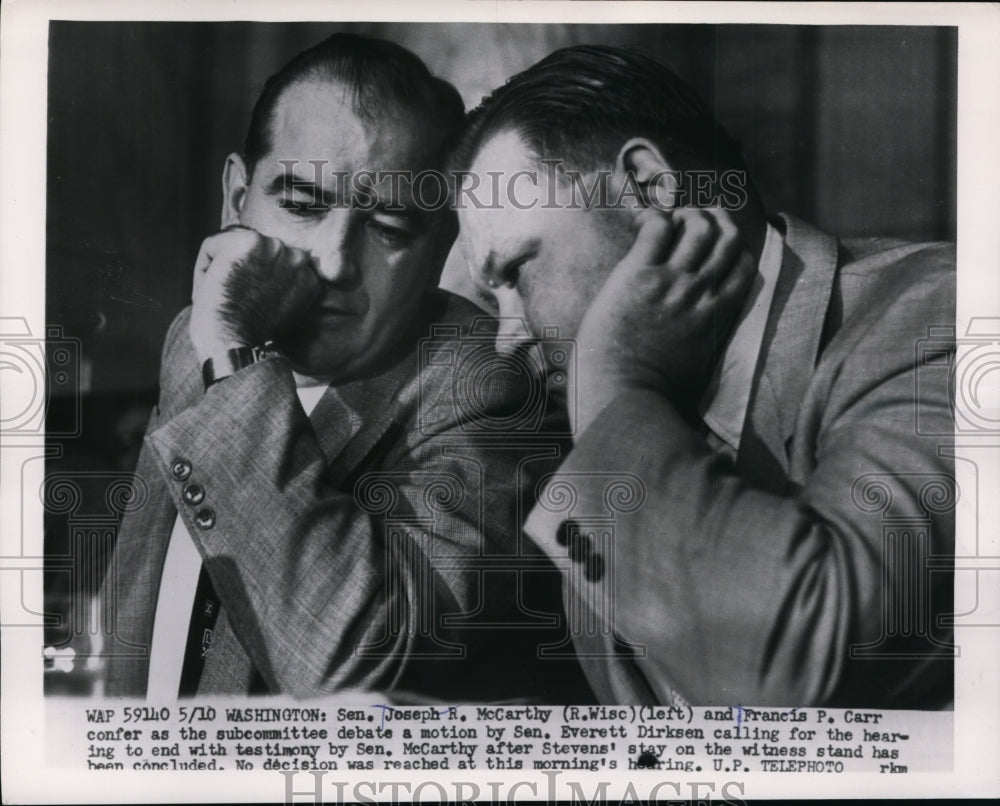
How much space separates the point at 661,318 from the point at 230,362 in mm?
1475

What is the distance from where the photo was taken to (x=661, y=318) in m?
3.59

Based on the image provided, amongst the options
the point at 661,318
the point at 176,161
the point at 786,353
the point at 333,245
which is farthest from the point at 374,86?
the point at 786,353

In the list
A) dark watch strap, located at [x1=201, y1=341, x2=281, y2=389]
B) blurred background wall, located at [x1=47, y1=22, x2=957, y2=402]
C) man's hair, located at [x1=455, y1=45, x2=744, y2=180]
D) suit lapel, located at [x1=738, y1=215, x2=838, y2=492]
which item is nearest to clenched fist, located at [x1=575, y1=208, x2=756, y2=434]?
suit lapel, located at [x1=738, y1=215, x2=838, y2=492]

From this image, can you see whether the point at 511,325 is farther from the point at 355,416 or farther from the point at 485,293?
the point at 355,416

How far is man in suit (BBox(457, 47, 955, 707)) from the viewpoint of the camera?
140 inches

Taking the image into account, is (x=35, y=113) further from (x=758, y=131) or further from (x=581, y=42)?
(x=758, y=131)

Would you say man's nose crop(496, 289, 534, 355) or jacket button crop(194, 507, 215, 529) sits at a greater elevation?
man's nose crop(496, 289, 534, 355)

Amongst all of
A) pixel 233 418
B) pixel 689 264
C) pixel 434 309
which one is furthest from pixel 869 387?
pixel 233 418

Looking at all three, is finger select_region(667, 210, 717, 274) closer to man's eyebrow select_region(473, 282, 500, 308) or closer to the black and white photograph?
the black and white photograph

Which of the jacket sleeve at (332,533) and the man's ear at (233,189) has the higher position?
the man's ear at (233,189)

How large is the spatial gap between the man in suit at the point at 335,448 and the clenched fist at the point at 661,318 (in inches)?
11.8

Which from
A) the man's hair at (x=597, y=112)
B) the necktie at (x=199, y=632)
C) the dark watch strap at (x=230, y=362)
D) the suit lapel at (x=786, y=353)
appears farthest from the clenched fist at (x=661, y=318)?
the necktie at (x=199, y=632)

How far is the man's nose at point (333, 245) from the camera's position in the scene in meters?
3.64

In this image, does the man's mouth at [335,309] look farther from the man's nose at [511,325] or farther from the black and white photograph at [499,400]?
the man's nose at [511,325]
